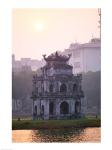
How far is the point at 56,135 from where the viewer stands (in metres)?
4.91

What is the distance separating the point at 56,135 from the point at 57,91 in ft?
0.88

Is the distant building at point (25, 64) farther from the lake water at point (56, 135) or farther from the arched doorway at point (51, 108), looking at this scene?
the lake water at point (56, 135)

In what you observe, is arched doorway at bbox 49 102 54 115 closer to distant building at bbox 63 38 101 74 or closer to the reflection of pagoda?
the reflection of pagoda

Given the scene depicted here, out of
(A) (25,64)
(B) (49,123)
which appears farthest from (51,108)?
(A) (25,64)

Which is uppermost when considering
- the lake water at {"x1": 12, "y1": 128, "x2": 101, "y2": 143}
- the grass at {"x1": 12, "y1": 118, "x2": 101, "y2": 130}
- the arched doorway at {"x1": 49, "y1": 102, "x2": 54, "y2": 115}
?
the arched doorway at {"x1": 49, "y1": 102, "x2": 54, "y2": 115}

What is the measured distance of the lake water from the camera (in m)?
4.89

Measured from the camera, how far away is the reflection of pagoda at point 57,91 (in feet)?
16.0

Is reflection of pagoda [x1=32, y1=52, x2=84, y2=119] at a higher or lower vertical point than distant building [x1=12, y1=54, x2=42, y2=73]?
lower

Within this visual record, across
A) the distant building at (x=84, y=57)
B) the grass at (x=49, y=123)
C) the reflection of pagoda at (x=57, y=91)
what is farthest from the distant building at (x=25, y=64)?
the grass at (x=49, y=123)

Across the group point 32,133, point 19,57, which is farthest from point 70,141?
point 19,57

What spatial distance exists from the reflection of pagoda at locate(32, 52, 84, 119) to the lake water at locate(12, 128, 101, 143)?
0.30 feet

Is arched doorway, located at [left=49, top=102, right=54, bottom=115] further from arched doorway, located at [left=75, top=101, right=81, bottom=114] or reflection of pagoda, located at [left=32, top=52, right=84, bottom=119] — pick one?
arched doorway, located at [left=75, top=101, right=81, bottom=114]

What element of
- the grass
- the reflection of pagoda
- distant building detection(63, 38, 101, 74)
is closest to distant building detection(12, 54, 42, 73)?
the reflection of pagoda
